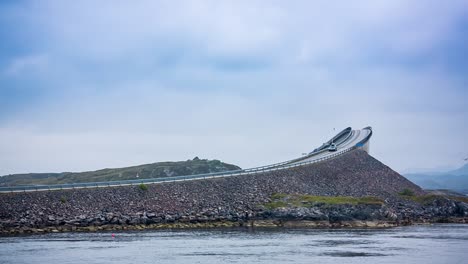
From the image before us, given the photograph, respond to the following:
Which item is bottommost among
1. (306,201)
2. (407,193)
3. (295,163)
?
(306,201)

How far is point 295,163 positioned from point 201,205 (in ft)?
109

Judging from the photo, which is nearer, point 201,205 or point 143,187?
point 143,187

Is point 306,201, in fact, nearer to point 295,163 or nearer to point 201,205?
point 201,205

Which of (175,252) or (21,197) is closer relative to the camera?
(175,252)

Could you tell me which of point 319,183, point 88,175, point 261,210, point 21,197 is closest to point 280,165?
point 319,183

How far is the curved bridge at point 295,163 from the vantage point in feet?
263

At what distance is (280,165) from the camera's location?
4284 inches

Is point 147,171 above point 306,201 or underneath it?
above

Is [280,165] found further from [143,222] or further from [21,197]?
[21,197]

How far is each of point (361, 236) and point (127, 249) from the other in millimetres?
26587

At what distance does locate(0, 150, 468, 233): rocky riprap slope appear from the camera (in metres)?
73.2

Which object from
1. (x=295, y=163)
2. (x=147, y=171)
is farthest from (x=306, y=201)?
(x=147, y=171)

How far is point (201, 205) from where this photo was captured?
271 feet

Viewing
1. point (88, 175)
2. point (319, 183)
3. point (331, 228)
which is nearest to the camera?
point (331, 228)
